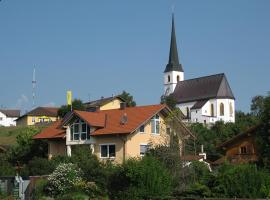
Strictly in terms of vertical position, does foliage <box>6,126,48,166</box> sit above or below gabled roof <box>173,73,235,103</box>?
below

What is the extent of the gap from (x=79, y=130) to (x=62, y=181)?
766 inches

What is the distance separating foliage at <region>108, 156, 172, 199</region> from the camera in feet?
84.4

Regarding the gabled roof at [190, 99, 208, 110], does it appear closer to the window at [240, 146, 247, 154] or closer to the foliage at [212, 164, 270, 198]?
the window at [240, 146, 247, 154]

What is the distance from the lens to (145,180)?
85.0 feet

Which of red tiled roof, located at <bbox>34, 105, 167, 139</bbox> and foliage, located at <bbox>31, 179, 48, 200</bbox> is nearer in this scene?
foliage, located at <bbox>31, 179, 48, 200</bbox>

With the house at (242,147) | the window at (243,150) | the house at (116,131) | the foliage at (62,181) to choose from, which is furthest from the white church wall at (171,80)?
the foliage at (62,181)

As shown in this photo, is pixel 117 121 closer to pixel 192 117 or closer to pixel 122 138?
pixel 122 138

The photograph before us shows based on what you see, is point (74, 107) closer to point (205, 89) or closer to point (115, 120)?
point (115, 120)

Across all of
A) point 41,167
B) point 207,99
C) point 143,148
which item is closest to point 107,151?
point 143,148

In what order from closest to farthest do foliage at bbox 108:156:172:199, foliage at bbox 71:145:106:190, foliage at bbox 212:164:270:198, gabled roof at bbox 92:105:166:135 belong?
foliage at bbox 212:164:270:198 → foliage at bbox 108:156:172:199 → foliage at bbox 71:145:106:190 → gabled roof at bbox 92:105:166:135

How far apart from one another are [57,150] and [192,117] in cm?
7726

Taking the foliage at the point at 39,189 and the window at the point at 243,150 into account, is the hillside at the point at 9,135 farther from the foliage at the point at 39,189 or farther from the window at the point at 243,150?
the foliage at the point at 39,189

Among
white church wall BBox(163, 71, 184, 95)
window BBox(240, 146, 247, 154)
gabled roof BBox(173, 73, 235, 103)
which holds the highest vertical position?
white church wall BBox(163, 71, 184, 95)

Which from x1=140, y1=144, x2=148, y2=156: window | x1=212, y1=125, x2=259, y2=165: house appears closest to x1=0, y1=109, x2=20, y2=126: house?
x1=140, y1=144, x2=148, y2=156: window
